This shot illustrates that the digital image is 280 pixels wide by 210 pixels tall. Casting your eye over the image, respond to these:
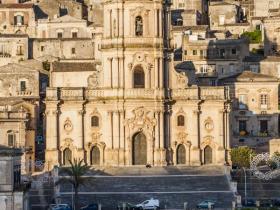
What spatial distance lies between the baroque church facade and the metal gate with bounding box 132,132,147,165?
0.24 feet

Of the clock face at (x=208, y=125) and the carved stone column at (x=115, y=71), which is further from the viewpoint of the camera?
the clock face at (x=208, y=125)

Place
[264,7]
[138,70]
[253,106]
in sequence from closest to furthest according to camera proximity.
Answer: [138,70], [253,106], [264,7]

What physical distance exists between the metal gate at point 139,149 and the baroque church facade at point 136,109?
0.07 meters

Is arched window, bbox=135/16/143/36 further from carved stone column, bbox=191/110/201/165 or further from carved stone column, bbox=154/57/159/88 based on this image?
carved stone column, bbox=191/110/201/165

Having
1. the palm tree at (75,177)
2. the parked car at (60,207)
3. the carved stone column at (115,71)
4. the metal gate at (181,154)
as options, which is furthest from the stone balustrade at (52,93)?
the parked car at (60,207)

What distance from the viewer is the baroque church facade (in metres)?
110

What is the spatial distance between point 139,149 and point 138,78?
16.9 feet

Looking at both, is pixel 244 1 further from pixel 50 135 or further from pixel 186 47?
pixel 50 135

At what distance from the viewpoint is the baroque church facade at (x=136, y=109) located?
110062mm

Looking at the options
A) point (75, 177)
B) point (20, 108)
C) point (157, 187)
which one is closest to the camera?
point (75, 177)

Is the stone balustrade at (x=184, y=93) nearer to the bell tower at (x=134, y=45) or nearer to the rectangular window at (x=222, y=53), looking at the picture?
the bell tower at (x=134, y=45)

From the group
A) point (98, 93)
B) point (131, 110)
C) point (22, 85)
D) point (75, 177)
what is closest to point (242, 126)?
point (22, 85)

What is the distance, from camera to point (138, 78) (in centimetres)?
11069

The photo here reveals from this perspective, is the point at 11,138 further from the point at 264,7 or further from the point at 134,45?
the point at 264,7
